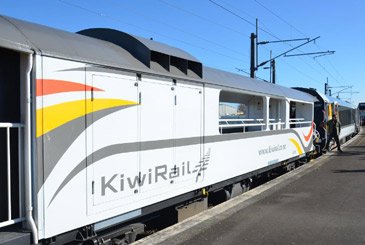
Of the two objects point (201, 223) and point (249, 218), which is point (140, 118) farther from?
point (249, 218)

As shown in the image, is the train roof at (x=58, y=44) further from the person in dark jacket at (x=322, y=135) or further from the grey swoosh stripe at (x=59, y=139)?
the person in dark jacket at (x=322, y=135)

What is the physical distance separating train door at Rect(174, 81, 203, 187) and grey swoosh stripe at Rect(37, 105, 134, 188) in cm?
197

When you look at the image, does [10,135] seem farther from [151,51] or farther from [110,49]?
[151,51]

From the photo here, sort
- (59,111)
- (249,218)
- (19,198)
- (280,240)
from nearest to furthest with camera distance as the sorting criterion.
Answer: (19,198)
(59,111)
(280,240)
(249,218)

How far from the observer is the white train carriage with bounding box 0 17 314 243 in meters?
3.92

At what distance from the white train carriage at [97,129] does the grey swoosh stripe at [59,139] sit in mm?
10

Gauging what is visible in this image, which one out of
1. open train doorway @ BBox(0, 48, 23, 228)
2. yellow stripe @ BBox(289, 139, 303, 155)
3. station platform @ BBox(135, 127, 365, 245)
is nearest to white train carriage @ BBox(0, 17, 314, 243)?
open train doorway @ BBox(0, 48, 23, 228)

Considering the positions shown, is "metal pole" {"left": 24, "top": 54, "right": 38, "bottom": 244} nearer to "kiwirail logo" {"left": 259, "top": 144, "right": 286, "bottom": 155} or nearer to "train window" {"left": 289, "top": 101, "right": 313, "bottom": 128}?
"kiwirail logo" {"left": 259, "top": 144, "right": 286, "bottom": 155}

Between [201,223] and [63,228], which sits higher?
[63,228]

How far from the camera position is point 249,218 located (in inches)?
275

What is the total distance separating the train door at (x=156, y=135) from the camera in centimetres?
555

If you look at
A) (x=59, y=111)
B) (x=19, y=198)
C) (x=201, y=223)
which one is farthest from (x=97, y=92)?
(x=201, y=223)

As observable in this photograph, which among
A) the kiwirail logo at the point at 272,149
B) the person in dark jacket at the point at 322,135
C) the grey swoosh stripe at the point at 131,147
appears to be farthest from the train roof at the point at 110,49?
the person in dark jacket at the point at 322,135

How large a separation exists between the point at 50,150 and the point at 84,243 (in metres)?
1.36
